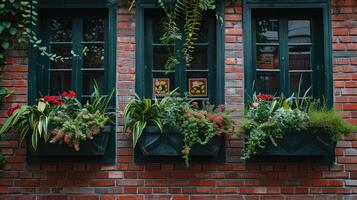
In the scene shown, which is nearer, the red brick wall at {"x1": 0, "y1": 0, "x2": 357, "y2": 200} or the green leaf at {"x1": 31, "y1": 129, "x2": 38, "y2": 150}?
the green leaf at {"x1": 31, "y1": 129, "x2": 38, "y2": 150}

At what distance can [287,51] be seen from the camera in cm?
566

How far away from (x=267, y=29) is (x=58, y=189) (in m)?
2.88

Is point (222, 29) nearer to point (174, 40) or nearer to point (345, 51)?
point (174, 40)

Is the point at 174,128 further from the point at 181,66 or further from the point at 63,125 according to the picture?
the point at 63,125

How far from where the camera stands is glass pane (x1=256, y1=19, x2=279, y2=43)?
5711 mm

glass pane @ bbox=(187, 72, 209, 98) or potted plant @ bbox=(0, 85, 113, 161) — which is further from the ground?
glass pane @ bbox=(187, 72, 209, 98)

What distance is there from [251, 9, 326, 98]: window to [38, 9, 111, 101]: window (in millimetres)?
1702

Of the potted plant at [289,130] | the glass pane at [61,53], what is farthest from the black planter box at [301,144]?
the glass pane at [61,53]

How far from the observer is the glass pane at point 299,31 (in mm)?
5703

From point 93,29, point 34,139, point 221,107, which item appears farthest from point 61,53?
point 221,107

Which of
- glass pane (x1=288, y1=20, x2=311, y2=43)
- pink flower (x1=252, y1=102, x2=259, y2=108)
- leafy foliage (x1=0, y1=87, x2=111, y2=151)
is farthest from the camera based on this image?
glass pane (x1=288, y1=20, x2=311, y2=43)

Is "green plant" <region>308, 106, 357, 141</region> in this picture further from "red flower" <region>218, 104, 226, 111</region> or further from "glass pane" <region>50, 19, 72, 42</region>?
"glass pane" <region>50, 19, 72, 42</region>

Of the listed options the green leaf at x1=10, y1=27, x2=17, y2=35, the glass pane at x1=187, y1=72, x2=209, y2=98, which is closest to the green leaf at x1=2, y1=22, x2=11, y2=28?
the green leaf at x1=10, y1=27, x2=17, y2=35

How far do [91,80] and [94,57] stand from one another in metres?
→ 0.26
